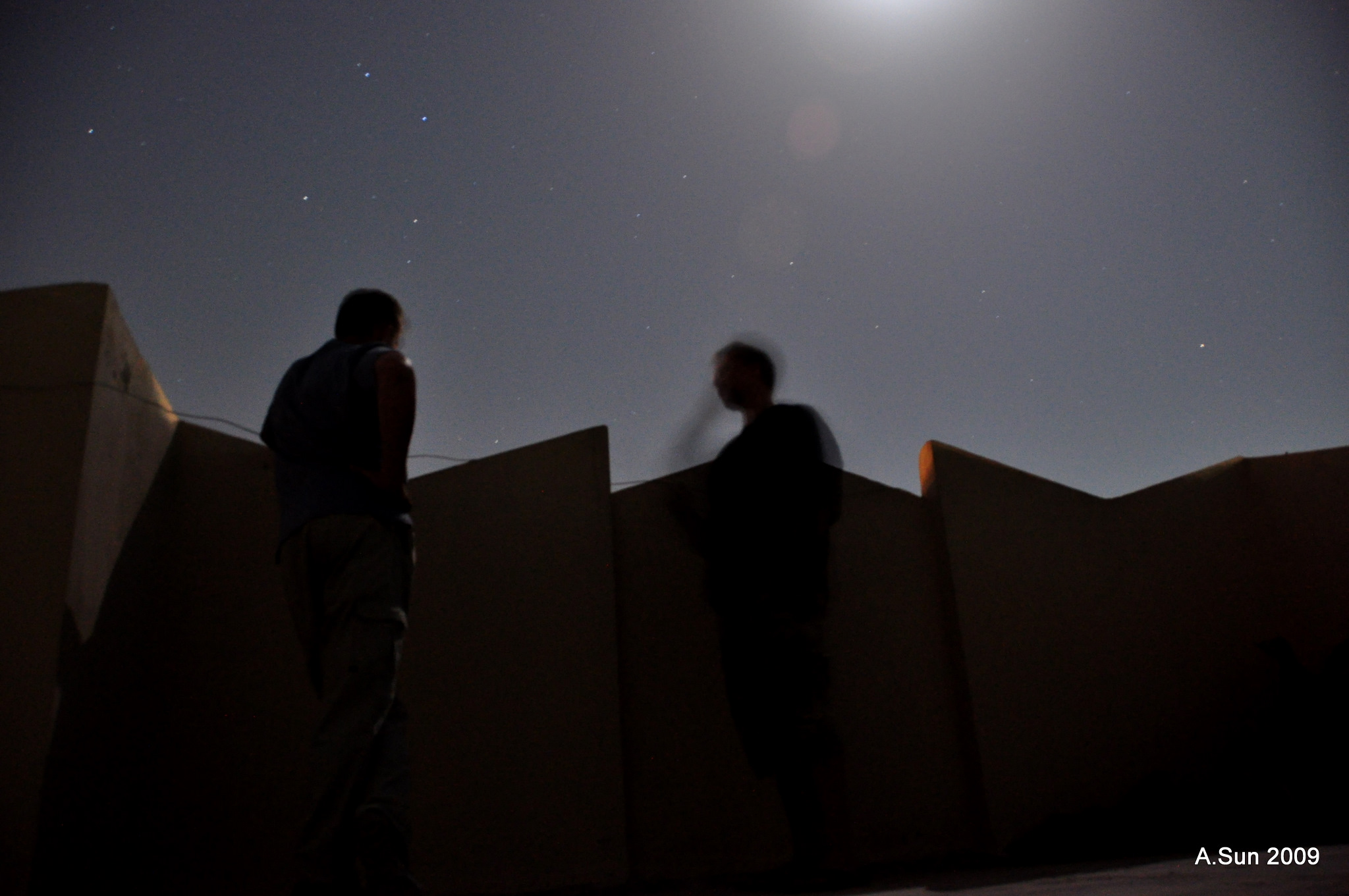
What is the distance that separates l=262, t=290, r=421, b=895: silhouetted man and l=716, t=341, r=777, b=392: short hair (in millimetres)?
1250

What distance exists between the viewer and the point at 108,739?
231 cm

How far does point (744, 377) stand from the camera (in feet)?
9.84

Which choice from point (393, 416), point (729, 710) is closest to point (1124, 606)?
point (729, 710)

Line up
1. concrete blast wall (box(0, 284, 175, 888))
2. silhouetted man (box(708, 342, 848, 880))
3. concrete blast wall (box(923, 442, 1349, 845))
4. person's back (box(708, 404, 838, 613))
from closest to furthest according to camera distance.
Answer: concrete blast wall (box(0, 284, 175, 888))
silhouetted man (box(708, 342, 848, 880))
person's back (box(708, 404, 838, 613))
concrete blast wall (box(923, 442, 1349, 845))

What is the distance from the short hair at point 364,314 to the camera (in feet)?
7.01

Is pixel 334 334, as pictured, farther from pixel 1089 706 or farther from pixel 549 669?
pixel 1089 706

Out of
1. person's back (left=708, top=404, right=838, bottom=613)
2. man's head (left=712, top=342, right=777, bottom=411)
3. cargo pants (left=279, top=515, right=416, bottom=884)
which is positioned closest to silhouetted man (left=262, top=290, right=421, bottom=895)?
cargo pants (left=279, top=515, right=416, bottom=884)

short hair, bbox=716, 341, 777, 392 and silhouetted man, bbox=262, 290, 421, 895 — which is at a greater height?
short hair, bbox=716, 341, 777, 392

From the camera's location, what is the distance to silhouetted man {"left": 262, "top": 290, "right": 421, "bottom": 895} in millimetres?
1651

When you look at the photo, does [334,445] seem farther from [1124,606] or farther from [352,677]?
[1124,606]

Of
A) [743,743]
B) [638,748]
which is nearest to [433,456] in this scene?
[638,748]

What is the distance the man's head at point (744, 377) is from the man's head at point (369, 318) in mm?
1172

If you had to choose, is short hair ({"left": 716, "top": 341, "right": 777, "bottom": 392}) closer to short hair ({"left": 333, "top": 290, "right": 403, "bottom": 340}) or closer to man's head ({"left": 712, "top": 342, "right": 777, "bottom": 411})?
man's head ({"left": 712, "top": 342, "right": 777, "bottom": 411})

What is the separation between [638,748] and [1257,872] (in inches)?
71.9
